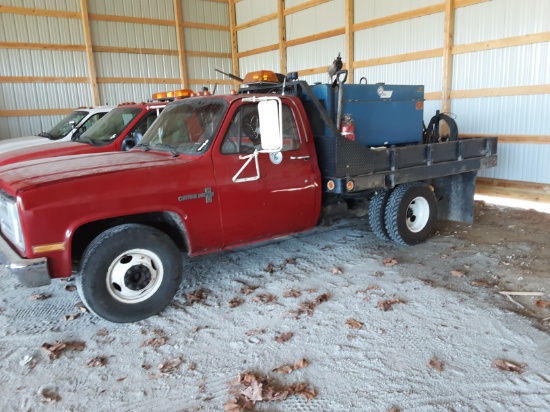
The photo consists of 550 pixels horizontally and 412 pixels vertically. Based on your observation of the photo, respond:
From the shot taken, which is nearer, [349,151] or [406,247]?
[349,151]

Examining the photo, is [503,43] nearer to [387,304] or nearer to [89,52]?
[387,304]

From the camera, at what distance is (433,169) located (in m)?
6.02

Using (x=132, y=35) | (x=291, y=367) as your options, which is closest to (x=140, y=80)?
(x=132, y=35)

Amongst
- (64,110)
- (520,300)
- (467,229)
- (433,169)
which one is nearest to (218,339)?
(520,300)

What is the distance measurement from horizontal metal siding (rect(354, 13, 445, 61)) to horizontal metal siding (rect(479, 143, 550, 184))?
2.90 metres

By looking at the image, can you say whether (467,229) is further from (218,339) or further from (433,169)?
(218,339)

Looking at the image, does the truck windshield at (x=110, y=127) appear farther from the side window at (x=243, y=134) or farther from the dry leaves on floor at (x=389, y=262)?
the dry leaves on floor at (x=389, y=262)

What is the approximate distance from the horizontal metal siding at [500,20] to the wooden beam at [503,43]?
86 mm

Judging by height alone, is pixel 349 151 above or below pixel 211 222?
above

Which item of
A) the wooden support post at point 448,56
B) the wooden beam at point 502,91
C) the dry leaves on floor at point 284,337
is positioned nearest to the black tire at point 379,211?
the dry leaves on floor at point 284,337

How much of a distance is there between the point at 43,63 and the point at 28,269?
12266 millimetres

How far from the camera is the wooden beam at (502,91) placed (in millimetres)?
8371

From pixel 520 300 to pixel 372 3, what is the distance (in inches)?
369

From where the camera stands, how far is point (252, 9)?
15.9 m
